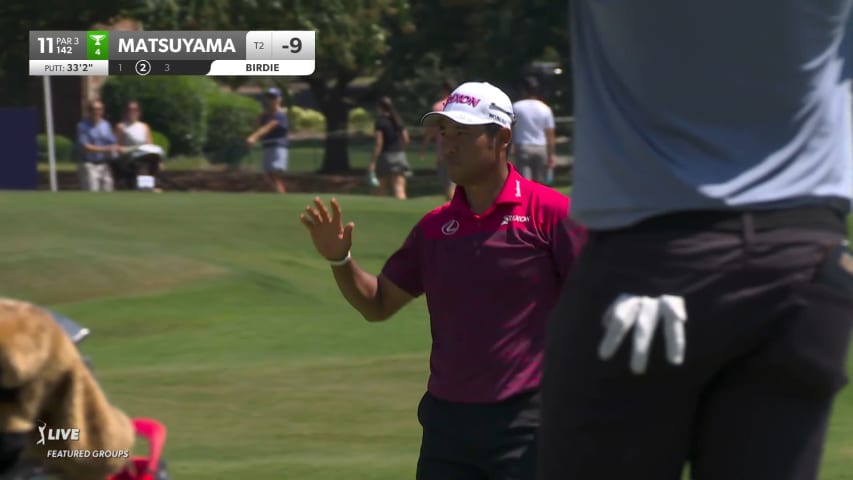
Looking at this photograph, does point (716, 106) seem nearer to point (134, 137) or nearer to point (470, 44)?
point (134, 137)

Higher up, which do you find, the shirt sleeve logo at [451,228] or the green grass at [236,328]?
the shirt sleeve logo at [451,228]

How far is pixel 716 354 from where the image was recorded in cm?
254

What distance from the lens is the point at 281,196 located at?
2062 centimetres

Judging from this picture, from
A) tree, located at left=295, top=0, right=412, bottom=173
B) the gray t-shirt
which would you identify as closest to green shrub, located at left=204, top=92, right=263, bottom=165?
tree, located at left=295, top=0, right=412, bottom=173

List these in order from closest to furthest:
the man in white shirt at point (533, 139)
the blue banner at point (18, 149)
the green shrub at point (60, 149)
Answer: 1. the man in white shirt at point (533, 139)
2. the blue banner at point (18, 149)
3. the green shrub at point (60, 149)

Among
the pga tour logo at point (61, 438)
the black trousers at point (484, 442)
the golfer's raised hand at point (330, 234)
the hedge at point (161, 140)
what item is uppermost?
the golfer's raised hand at point (330, 234)

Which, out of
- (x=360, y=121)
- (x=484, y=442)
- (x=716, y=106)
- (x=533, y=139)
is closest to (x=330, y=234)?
(x=484, y=442)

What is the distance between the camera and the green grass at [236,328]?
28.5 feet

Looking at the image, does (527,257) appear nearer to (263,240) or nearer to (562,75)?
(263,240)

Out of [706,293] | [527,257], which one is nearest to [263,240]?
[527,257]

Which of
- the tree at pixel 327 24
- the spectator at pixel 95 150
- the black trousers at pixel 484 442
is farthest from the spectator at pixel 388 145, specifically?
the black trousers at pixel 484 442

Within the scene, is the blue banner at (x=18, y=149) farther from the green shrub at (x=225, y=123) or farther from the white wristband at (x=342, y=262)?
the white wristband at (x=342, y=262)

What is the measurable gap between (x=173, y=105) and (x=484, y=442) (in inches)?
1332

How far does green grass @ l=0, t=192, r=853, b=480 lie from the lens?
867 cm
